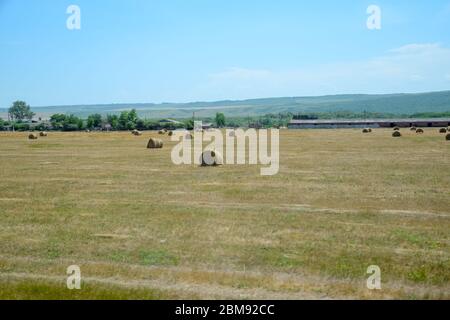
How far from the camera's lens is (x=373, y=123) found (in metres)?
145

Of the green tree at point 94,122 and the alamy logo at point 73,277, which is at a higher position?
the green tree at point 94,122

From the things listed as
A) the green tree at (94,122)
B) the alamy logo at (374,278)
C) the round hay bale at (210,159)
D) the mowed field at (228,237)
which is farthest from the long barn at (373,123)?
the alamy logo at (374,278)

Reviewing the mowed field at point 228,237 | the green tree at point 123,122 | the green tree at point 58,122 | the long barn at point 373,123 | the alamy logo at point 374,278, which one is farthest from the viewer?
the green tree at point 123,122

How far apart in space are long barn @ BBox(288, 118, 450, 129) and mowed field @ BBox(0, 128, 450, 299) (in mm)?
120489

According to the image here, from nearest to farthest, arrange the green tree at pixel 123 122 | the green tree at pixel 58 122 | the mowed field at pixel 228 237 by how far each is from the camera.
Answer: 1. the mowed field at pixel 228 237
2. the green tree at pixel 58 122
3. the green tree at pixel 123 122

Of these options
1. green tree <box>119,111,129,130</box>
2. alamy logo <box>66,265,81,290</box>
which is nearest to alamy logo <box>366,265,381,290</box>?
alamy logo <box>66,265,81,290</box>

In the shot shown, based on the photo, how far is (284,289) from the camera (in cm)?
807

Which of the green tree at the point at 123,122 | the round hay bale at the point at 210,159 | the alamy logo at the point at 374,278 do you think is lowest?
the alamy logo at the point at 374,278

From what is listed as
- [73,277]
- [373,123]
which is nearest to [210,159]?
[73,277]

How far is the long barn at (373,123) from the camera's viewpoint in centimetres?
13262

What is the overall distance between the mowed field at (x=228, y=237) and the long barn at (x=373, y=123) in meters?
120

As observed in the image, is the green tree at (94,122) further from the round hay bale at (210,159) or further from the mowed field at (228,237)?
the mowed field at (228,237)

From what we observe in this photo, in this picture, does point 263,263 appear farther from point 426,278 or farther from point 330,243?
point 426,278

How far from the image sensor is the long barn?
5221 inches
